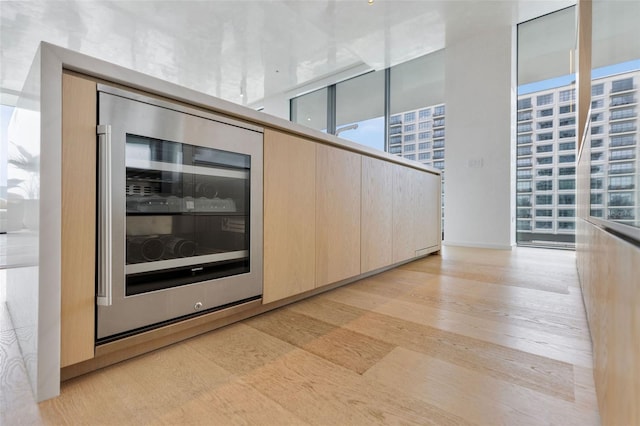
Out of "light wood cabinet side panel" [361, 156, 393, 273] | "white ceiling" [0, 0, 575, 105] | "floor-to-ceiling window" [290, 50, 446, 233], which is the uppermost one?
"white ceiling" [0, 0, 575, 105]

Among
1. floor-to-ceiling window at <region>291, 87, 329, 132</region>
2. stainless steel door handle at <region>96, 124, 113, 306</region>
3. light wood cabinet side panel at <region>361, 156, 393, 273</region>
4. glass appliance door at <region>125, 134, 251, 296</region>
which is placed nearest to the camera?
stainless steel door handle at <region>96, 124, 113, 306</region>

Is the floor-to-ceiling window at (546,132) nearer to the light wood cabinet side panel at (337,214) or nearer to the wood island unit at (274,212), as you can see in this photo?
the wood island unit at (274,212)

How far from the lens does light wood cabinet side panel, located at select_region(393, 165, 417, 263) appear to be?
2170mm

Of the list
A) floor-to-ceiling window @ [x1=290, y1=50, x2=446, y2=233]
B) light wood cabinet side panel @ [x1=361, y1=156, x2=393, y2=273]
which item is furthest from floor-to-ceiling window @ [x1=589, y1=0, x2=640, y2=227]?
floor-to-ceiling window @ [x1=290, y1=50, x2=446, y2=233]

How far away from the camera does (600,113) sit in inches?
22.4

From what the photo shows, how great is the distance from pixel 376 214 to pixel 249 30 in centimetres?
374

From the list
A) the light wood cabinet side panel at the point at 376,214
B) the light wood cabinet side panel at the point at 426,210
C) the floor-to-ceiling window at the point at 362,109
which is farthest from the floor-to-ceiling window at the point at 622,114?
the floor-to-ceiling window at the point at 362,109

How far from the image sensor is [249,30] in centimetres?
423

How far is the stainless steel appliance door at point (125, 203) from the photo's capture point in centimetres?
79

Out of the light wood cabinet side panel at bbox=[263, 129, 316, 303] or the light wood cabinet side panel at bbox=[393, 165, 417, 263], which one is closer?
the light wood cabinet side panel at bbox=[263, 129, 316, 303]

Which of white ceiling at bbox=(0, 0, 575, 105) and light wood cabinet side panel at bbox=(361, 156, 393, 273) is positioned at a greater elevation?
white ceiling at bbox=(0, 0, 575, 105)

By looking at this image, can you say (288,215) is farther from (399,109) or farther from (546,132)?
(399,109)

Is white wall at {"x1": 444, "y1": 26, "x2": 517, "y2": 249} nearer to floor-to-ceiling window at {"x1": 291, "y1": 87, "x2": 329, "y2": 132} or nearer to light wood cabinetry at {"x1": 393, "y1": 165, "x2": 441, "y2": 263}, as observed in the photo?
light wood cabinetry at {"x1": 393, "y1": 165, "x2": 441, "y2": 263}

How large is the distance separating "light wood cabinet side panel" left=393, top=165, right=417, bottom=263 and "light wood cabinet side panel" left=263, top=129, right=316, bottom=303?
910 mm
